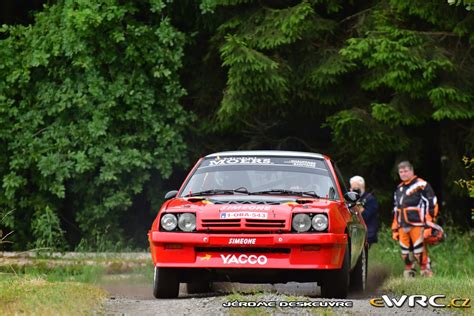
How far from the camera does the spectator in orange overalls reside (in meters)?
16.2

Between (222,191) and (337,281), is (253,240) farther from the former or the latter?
(222,191)

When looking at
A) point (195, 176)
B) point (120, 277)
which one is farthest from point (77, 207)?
point (195, 176)

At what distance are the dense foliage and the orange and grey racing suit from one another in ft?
8.69

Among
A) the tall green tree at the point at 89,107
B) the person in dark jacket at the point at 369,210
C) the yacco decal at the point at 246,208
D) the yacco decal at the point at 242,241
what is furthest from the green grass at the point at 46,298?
the tall green tree at the point at 89,107

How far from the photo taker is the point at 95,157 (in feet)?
68.5

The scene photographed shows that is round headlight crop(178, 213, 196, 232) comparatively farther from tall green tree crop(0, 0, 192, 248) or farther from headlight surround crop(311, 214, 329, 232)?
tall green tree crop(0, 0, 192, 248)

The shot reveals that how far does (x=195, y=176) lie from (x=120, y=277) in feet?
14.3

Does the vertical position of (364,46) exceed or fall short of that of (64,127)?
it exceeds it

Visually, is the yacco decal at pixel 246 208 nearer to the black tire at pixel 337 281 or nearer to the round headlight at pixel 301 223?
the round headlight at pixel 301 223

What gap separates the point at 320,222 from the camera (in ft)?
36.0

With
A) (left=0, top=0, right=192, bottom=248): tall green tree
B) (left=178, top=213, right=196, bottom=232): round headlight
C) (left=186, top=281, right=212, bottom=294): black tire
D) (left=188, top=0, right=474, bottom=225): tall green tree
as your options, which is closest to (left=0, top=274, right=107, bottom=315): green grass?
(left=178, top=213, right=196, bottom=232): round headlight

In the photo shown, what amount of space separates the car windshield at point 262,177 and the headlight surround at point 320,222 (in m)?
1.01

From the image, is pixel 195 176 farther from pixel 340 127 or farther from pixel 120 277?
pixel 340 127

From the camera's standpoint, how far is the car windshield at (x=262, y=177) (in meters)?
12.2
